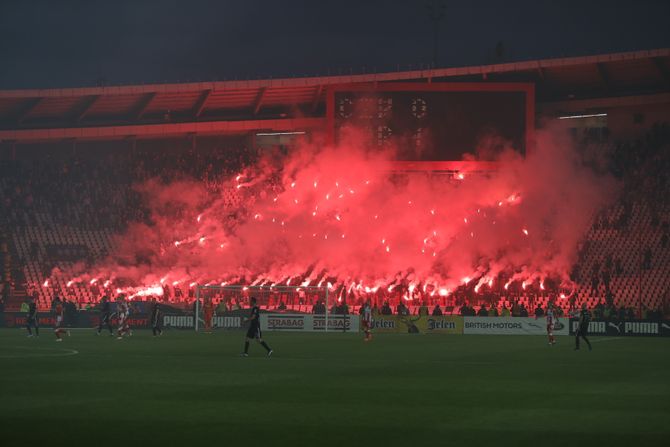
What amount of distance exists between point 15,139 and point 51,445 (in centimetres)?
6043

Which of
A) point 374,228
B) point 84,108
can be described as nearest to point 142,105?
point 84,108

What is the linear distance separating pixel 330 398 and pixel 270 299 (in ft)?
107

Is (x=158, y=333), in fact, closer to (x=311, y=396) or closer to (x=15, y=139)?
(x=311, y=396)

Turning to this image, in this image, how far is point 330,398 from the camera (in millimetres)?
17031

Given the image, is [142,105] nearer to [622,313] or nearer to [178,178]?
[178,178]

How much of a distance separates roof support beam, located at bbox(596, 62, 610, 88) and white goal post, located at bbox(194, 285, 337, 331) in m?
23.8

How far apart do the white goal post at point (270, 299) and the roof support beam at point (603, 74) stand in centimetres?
2377

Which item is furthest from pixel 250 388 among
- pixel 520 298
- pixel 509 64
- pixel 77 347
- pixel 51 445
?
pixel 509 64

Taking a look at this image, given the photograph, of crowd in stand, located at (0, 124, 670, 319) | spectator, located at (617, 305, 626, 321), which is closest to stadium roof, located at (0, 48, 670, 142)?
crowd in stand, located at (0, 124, 670, 319)

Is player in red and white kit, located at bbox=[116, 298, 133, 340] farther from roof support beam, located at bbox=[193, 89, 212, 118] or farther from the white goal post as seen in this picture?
roof support beam, located at bbox=[193, 89, 212, 118]

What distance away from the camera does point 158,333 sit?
4316cm

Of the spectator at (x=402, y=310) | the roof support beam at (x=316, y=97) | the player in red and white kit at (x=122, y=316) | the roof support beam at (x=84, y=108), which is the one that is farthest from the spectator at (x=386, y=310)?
the roof support beam at (x=84, y=108)

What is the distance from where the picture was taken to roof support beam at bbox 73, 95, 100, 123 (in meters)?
67.9

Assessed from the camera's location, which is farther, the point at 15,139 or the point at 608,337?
the point at 15,139
